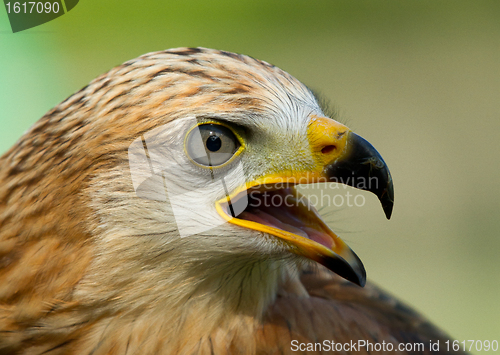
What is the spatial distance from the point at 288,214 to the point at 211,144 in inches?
8.1

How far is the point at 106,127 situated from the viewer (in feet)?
2.28

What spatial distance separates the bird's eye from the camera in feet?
2.22

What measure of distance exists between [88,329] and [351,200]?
913 mm

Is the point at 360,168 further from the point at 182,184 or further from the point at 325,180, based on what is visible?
the point at 182,184

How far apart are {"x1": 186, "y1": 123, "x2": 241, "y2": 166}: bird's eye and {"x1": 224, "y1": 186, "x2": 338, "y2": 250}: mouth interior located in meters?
0.07

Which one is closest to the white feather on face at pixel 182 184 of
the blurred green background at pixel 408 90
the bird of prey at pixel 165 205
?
the bird of prey at pixel 165 205

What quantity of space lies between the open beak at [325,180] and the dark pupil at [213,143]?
8cm

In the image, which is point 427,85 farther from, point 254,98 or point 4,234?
point 4,234

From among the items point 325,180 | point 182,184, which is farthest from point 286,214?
point 182,184

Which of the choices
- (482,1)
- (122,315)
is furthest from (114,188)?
(482,1)

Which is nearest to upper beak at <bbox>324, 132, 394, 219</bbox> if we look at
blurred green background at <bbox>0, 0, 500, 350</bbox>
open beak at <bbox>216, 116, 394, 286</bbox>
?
open beak at <bbox>216, 116, 394, 286</bbox>

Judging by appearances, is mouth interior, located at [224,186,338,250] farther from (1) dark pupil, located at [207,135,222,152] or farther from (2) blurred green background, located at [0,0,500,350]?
(2) blurred green background, located at [0,0,500,350]

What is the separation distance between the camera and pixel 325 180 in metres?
0.73

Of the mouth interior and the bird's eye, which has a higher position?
the bird's eye
